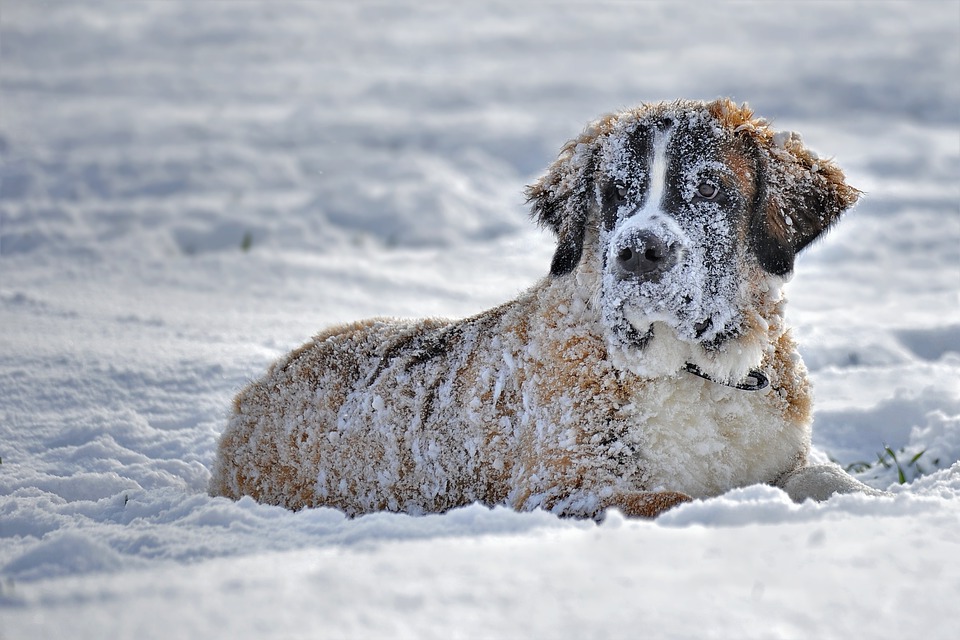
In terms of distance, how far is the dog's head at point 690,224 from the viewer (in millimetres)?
4020

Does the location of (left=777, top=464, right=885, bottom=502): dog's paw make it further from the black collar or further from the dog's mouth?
the dog's mouth

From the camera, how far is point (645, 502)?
3.76m

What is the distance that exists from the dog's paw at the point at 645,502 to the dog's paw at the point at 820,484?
1.76 ft

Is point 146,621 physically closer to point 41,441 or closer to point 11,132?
point 41,441

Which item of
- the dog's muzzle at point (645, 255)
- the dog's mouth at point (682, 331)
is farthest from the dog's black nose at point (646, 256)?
the dog's mouth at point (682, 331)

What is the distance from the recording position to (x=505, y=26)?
1888 centimetres

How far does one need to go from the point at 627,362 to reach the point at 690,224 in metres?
0.59

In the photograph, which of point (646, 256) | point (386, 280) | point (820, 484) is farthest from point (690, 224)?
point (386, 280)

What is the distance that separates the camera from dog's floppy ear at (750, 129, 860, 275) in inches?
170

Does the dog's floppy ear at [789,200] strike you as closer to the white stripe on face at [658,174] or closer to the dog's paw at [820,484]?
the white stripe on face at [658,174]

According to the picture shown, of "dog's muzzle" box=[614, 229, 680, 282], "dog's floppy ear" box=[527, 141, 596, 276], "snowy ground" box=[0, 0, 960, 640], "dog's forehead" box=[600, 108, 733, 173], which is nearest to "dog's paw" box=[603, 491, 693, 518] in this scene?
"snowy ground" box=[0, 0, 960, 640]

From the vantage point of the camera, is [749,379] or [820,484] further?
[749,379]

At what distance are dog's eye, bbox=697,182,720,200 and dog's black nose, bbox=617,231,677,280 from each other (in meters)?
0.39

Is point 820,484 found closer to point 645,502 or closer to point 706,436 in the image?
point 706,436
